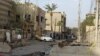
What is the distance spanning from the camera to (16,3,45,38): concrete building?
67225 millimetres

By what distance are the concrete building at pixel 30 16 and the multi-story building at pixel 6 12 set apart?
233cm

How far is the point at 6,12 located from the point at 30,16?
1363 centimetres

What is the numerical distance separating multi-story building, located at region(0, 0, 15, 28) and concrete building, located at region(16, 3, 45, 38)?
233cm

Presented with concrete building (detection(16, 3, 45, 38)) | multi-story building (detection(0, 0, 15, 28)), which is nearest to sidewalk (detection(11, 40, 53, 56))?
multi-story building (detection(0, 0, 15, 28))

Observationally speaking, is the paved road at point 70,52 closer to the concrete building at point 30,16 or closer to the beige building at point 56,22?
the concrete building at point 30,16

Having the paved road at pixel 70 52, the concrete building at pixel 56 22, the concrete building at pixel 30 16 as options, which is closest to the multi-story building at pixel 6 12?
the concrete building at pixel 30 16

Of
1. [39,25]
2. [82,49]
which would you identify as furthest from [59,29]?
[82,49]

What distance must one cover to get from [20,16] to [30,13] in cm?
641

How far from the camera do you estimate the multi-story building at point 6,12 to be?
56.1m

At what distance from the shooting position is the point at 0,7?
55094 mm

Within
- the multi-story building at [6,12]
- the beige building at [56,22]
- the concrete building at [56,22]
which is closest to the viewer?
the multi-story building at [6,12]

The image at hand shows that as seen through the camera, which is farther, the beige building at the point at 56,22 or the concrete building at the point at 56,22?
the beige building at the point at 56,22

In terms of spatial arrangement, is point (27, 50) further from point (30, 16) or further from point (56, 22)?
point (56, 22)

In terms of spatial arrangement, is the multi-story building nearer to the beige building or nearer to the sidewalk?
the sidewalk
